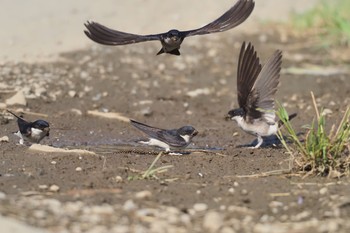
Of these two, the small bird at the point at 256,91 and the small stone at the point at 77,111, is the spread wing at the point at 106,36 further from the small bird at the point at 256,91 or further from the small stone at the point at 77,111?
the small stone at the point at 77,111

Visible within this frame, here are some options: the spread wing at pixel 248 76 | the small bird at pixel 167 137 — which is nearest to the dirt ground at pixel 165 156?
the small bird at pixel 167 137

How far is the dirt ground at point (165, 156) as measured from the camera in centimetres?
479

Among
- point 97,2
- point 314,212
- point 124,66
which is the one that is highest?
point 97,2

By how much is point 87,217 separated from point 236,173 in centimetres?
169

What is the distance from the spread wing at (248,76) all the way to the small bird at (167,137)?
2.01ft

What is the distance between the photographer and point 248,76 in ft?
24.6

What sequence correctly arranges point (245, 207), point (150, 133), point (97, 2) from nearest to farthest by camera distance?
1. point (245, 207)
2. point (150, 133)
3. point (97, 2)

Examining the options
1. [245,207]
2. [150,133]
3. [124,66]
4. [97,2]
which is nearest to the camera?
[245,207]

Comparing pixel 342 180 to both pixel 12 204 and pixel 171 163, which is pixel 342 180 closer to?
pixel 171 163

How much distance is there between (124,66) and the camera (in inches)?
406

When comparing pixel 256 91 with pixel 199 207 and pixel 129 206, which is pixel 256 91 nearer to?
pixel 199 207

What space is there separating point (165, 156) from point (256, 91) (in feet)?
3.68

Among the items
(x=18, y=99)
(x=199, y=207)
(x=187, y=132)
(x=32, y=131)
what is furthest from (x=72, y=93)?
(x=199, y=207)

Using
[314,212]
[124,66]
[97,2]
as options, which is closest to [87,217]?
[314,212]
